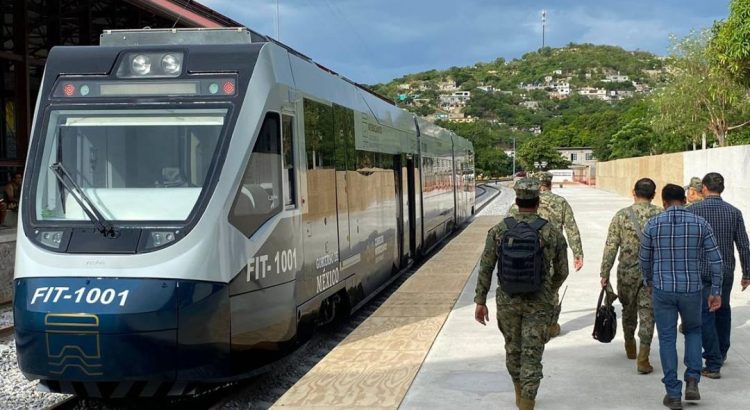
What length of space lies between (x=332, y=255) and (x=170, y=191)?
107 inches

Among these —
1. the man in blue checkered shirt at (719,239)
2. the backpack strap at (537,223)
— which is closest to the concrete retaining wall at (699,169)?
the man in blue checkered shirt at (719,239)


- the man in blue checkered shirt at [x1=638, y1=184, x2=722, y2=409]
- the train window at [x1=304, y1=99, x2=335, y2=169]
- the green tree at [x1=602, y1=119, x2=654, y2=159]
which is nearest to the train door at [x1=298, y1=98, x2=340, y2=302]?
the train window at [x1=304, y1=99, x2=335, y2=169]

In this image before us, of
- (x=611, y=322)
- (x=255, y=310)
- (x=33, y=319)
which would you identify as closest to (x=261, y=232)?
(x=255, y=310)

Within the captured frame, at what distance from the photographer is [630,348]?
758cm

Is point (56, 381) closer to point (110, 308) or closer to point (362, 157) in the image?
point (110, 308)

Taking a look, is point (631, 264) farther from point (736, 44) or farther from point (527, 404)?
point (736, 44)

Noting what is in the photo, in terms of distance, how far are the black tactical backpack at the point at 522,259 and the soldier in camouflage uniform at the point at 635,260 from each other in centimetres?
179

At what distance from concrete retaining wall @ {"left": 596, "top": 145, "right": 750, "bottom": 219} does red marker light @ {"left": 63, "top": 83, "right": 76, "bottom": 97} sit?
18.4m

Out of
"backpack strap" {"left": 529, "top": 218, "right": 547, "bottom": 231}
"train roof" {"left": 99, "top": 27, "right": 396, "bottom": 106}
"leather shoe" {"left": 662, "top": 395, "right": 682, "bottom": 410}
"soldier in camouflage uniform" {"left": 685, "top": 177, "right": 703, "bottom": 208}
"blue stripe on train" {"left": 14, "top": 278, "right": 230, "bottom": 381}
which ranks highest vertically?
"train roof" {"left": 99, "top": 27, "right": 396, "bottom": 106}

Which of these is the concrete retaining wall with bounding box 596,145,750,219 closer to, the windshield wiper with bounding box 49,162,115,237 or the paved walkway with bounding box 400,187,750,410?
the paved walkway with bounding box 400,187,750,410

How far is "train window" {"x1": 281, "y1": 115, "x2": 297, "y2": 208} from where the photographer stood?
7641 millimetres

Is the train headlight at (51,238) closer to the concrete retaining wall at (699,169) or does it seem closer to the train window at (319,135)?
the train window at (319,135)

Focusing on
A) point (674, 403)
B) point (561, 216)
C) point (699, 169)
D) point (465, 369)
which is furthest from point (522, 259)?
point (699, 169)

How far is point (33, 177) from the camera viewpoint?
701cm
